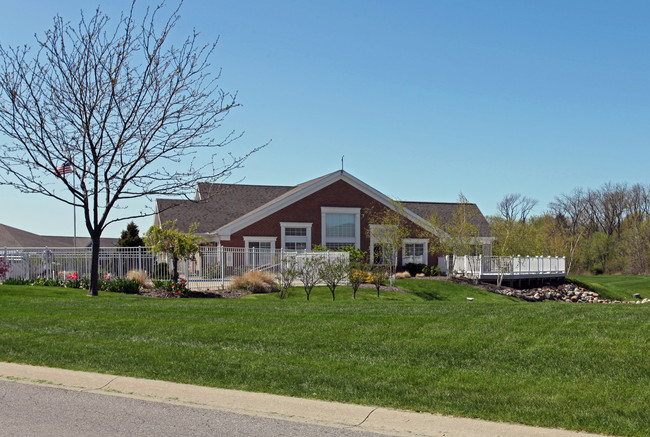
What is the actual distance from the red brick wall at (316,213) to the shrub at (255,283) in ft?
36.1

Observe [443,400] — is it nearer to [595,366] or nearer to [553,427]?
[553,427]

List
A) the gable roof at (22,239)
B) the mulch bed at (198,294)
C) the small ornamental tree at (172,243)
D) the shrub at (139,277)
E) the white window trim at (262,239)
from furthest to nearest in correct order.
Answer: the gable roof at (22,239) → the white window trim at (262,239) → the small ornamental tree at (172,243) → the shrub at (139,277) → the mulch bed at (198,294)

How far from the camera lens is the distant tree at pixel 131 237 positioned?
42156mm

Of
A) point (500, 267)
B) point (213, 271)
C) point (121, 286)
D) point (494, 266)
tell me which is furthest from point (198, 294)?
point (494, 266)

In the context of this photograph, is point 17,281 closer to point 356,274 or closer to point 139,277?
point 139,277

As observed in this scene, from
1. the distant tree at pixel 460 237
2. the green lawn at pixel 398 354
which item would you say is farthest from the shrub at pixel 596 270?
the green lawn at pixel 398 354

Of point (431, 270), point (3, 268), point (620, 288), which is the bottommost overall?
point (620, 288)

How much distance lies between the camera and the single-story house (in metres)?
37.9

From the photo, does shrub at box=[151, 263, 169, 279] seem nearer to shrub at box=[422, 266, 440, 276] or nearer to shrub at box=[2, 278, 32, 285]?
shrub at box=[2, 278, 32, 285]

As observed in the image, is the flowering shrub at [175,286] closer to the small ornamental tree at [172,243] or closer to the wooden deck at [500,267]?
the small ornamental tree at [172,243]

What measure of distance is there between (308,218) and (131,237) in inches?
496

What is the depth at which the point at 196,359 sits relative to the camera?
9.62 m

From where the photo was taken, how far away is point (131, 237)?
4262 centimetres

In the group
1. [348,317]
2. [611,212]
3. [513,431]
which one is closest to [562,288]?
[348,317]
